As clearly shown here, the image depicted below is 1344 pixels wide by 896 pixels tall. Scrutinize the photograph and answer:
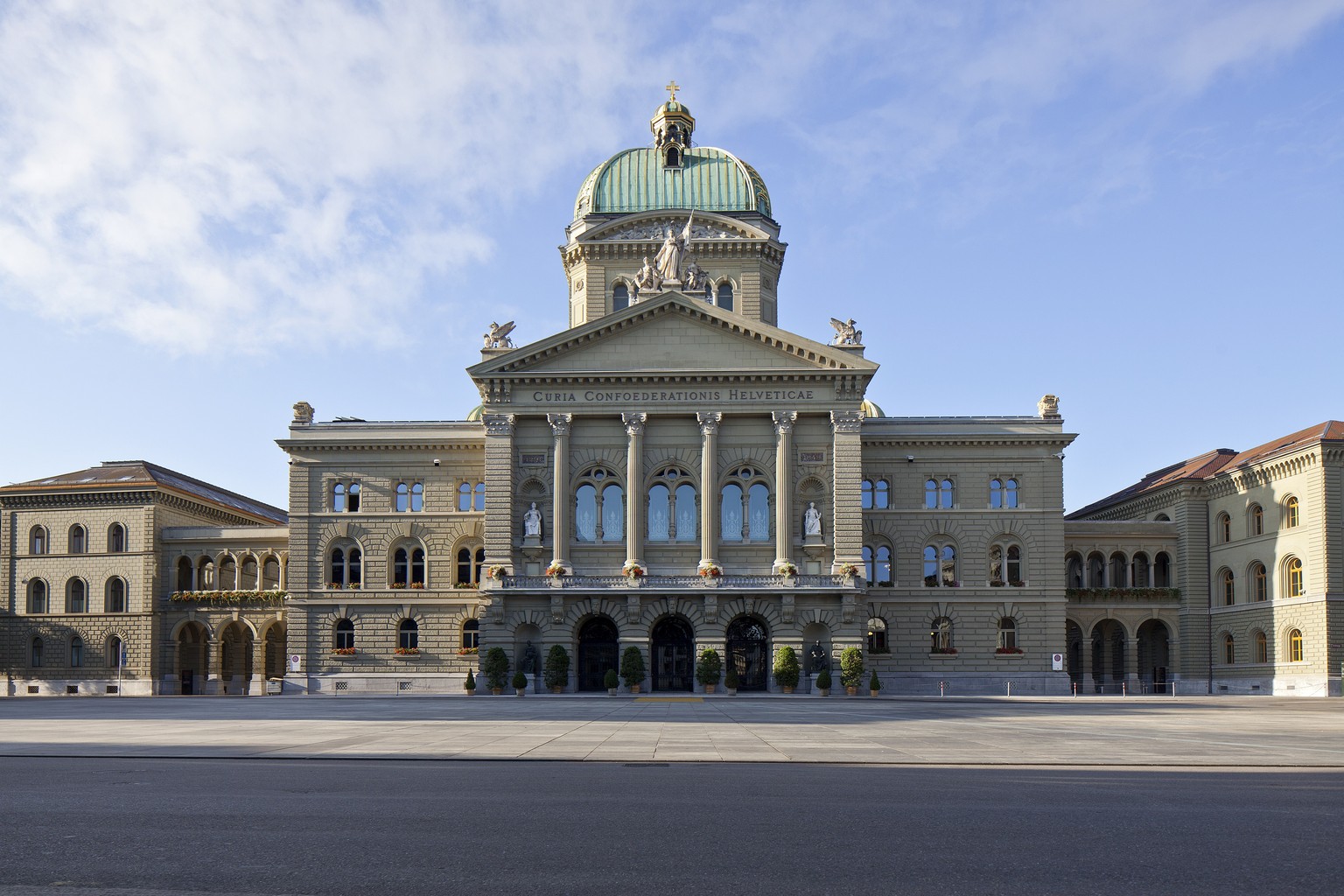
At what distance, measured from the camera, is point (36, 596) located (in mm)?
80312

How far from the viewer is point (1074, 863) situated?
11.7 m

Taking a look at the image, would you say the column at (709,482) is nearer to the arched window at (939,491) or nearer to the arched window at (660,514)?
the arched window at (660,514)

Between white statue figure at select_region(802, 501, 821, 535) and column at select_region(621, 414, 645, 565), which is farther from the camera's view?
white statue figure at select_region(802, 501, 821, 535)

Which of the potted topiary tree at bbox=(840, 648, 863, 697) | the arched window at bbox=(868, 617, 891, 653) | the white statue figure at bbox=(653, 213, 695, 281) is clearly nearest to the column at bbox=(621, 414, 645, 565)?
the white statue figure at bbox=(653, 213, 695, 281)

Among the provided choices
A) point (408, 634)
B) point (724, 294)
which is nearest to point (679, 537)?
point (408, 634)

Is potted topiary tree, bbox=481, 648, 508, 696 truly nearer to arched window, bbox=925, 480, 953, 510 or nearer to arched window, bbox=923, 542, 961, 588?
arched window, bbox=923, 542, 961, 588

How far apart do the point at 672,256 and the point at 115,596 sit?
128 ft

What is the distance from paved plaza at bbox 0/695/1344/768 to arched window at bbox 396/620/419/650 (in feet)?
65.0

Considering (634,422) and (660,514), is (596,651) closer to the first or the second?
(660,514)

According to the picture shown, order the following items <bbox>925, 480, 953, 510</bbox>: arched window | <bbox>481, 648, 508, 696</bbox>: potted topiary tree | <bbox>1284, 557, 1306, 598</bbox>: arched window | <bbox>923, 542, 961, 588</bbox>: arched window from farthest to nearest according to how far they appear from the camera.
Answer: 1. <bbox>925, 480, 953, 510</bbox>: arched window
2. <bbox>923, 542, 961, 588</bbox>: arched window
3. <bbox>1284, 557, 1306, 598</bbox>: arched window
4. <bbox>481, 648, 508, 696</bbox>: potted topiary tree

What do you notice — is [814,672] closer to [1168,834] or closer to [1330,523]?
[1330,523]

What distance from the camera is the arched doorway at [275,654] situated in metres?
80.4

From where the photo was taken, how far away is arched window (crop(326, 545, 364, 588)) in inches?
2879

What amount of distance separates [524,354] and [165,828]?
54682mm
